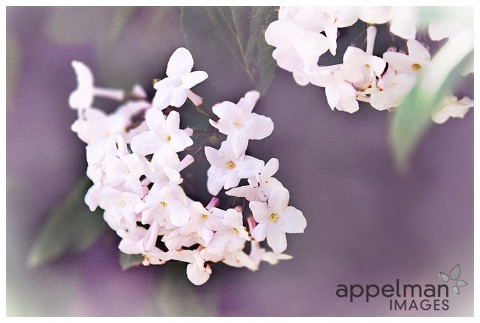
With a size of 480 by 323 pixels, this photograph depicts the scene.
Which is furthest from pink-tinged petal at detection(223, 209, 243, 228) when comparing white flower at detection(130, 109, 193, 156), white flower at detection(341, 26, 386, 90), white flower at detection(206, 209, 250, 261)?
white flower at detection(341, 26, 386, 90)

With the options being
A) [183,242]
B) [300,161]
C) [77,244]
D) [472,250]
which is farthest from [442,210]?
[77,244]

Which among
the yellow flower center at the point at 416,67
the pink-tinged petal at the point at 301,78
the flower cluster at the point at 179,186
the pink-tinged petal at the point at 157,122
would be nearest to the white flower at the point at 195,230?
the flower cluster at the point at 179,186

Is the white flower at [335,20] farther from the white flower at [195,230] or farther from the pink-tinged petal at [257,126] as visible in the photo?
the white flower at [195,230]

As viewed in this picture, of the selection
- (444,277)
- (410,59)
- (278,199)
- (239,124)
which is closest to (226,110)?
(239,124)

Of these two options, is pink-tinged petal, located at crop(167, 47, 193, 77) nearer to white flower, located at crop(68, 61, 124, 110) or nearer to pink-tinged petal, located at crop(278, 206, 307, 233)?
A: white flower, located at crop(68, 61, 124, 110)

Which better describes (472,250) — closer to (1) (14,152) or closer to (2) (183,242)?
(2) (183,242)

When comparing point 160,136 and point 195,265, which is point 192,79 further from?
point 195,265
